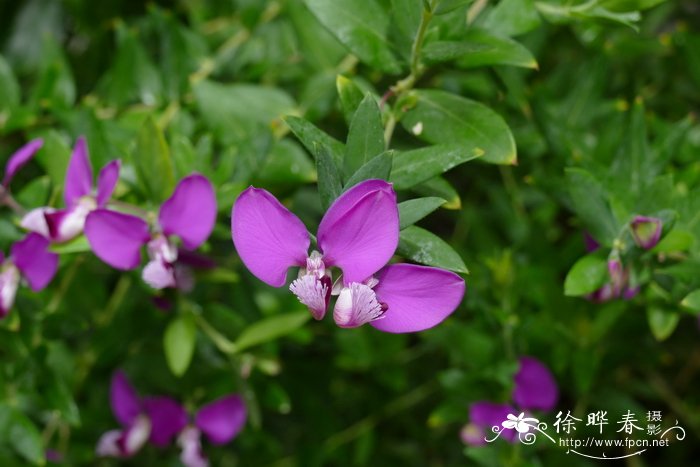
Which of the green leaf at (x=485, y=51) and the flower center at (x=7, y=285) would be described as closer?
the green leaf at (x=485, y=51)

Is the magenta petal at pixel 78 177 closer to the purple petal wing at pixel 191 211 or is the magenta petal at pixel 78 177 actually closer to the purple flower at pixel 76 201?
the purple flower at pixel 76 201

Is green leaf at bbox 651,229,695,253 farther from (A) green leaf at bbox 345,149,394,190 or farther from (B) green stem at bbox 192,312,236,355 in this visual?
(B) green stem at bbox 192,312,236,355

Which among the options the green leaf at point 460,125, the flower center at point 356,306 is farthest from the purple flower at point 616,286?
the flower center at point 356,306

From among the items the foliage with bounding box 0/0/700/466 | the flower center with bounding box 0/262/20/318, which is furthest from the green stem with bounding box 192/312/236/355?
the flower center with bounding box 0/262/20/318

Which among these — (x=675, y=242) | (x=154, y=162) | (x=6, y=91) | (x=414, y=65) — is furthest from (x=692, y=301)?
(x=6, y=91)

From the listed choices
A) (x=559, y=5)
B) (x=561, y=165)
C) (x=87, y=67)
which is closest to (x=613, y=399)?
(x=561, y=165)

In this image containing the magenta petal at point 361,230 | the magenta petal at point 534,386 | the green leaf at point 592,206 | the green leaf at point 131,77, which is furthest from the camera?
the green leaf at point 131,77

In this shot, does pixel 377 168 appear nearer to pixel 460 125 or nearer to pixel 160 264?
pixel 460 125
